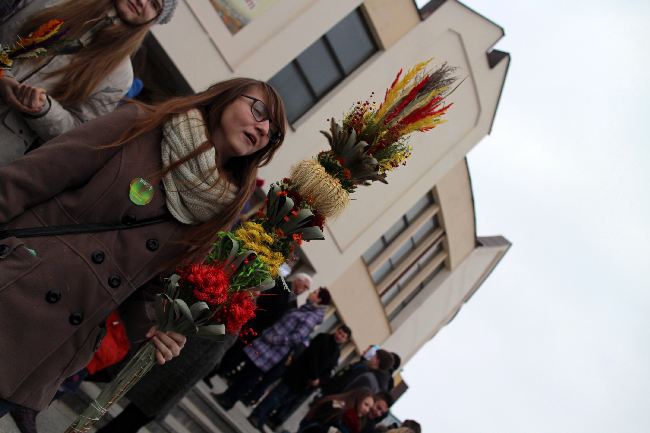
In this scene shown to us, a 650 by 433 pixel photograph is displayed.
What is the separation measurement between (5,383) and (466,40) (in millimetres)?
13917

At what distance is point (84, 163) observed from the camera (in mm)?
2533

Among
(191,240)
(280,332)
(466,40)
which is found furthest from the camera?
(466,40)

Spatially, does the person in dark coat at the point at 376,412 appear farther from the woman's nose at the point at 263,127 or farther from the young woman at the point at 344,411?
the woman's nose at the point at 263,127

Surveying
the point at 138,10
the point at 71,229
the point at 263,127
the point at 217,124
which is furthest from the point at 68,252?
the point at 138,10

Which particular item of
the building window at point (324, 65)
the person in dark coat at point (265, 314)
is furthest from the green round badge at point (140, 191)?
the building window at point (324, 65)

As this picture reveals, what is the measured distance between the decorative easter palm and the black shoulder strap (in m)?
0.35

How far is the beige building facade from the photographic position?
419 inches

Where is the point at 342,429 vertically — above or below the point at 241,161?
below

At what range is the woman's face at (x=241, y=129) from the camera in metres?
2.92

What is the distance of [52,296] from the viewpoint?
2432 mm

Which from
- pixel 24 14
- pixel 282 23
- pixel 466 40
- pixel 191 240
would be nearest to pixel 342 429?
pixel 191 240

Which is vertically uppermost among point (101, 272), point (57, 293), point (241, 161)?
point (241, 161)

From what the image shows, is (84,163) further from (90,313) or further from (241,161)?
(241,161)

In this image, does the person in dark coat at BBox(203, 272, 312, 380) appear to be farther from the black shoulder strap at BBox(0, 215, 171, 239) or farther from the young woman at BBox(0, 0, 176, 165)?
the black shoulder strap at BBox(0, 215, 171, 239)
